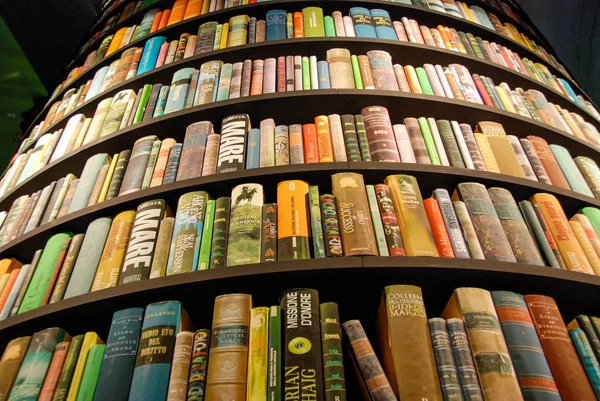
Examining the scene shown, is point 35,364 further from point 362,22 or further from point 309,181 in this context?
point 362,22

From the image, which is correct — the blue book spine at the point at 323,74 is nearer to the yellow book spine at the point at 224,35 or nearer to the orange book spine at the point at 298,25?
the orange book spine at the point at 298,25

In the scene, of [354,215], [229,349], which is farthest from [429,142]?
[229,349]

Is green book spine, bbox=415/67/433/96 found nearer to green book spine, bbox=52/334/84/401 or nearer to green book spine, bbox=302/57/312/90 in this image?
green book spine, bbox=302/57/312/90

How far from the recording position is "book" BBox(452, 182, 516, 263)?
125cm

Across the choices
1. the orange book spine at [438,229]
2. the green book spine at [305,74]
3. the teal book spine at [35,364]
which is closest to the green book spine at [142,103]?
the green book spine at [305,74]

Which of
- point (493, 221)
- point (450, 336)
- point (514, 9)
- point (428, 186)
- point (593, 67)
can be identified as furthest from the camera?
point (593, 67)

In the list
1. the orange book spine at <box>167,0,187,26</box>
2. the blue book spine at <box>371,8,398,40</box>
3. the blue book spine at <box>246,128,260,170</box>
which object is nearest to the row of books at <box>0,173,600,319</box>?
the blue book spine at <box>246,128,260,170</box>

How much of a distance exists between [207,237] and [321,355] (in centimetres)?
44

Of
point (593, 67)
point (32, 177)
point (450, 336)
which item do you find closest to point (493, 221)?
point (450, 336)

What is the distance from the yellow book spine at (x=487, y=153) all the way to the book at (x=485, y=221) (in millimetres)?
141

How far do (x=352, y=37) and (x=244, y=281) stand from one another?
109 cm

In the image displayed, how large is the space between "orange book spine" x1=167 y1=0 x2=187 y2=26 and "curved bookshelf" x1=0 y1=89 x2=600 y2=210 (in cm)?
72

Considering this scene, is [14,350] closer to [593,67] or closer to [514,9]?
[514,9]

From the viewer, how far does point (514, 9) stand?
282 centimetres
